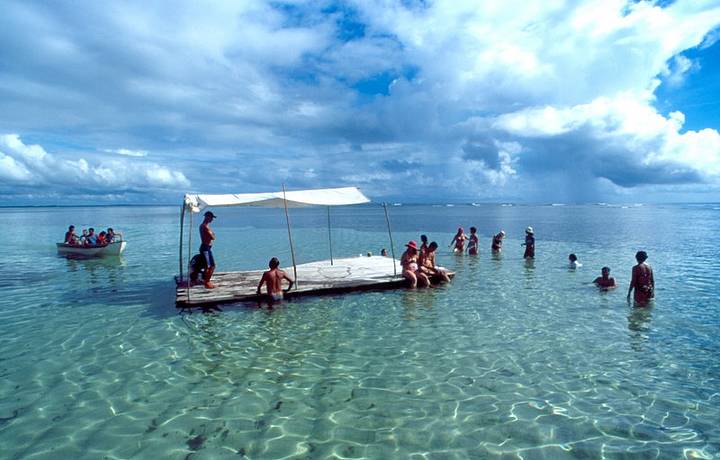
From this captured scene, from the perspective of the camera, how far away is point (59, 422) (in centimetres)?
620

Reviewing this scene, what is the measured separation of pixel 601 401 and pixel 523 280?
10687 mm

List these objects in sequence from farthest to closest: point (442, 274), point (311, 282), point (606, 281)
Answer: point (442, 274)
point (606, 281)
point (311, 282)

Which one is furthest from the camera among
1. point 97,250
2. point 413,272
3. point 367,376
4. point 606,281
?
point 97,250

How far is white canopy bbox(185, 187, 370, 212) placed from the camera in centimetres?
1259

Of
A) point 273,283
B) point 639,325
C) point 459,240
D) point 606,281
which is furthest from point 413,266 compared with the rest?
point 459,240

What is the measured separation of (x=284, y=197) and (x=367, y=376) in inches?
269

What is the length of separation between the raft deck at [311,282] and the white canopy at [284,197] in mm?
2675

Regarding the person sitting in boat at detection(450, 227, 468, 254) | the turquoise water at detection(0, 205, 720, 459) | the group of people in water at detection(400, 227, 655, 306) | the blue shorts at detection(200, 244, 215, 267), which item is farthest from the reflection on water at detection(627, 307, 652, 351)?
the person sitting in boat at detection(450, 227, 468, 254)

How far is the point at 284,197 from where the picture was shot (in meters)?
12.9

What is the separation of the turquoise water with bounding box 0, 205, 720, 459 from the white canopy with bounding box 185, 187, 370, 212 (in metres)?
3.18

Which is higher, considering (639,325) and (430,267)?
(430,267)

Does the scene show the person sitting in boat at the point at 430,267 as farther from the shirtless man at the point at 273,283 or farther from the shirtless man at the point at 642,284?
the shirtless man at the point at 642,284

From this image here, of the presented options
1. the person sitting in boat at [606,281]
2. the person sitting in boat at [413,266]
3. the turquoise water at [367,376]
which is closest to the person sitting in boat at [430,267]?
the person sitting in boat at [413,266]

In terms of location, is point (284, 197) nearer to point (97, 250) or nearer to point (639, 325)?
point (639, 325)
